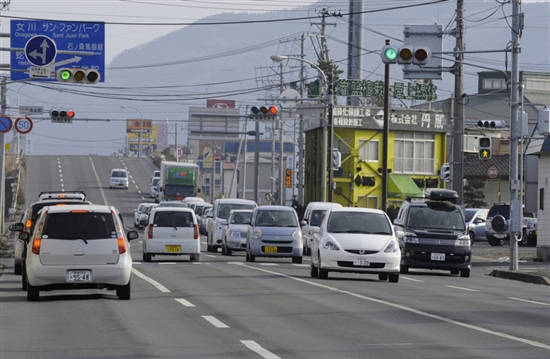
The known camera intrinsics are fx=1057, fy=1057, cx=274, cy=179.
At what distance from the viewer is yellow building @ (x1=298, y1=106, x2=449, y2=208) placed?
7662 cm

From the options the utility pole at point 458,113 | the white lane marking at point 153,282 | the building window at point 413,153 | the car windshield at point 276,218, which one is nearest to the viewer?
the white lane marking at point 153,282

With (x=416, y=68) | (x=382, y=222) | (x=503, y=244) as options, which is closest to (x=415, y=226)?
(x=382, y=222)

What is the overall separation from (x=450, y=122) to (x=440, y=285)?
15376 mm

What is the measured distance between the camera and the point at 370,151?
256ft

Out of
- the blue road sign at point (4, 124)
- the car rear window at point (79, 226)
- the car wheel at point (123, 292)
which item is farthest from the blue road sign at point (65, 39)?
the car wheel at point (123, 292)

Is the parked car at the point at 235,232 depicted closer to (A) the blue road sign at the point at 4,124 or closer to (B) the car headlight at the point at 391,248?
(A) the blue road sign at the point at 4,124

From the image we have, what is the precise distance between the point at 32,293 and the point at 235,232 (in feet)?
65.6

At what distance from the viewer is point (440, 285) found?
24062 millimetres

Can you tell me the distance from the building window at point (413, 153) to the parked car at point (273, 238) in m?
45.1

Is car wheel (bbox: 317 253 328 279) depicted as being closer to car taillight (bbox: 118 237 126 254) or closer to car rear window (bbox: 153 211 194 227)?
car taillight (bbox: 118 237 126 254)

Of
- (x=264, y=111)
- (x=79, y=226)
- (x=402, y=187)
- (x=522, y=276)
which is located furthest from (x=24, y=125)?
(x=79, y=226)

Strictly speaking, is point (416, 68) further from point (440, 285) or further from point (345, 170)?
point (345, 170)

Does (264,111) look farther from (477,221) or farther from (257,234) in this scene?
(257,234)

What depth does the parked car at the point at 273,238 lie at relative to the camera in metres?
32.9
